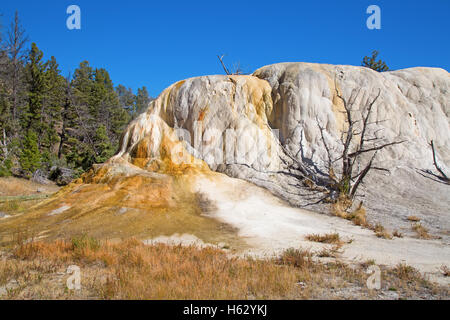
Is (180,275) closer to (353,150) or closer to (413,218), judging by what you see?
(413,218)

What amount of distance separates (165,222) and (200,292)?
548 centimetres

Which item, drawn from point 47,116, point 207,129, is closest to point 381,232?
point 207,129

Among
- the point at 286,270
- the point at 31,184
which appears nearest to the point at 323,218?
the point at 286,270

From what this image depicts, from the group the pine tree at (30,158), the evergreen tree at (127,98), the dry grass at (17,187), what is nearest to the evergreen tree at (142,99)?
the evergreen tree at (127,98)

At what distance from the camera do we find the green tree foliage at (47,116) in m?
26.1

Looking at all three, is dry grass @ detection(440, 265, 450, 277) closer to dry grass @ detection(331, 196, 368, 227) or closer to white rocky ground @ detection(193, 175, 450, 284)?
white rocky ground @ detection(193, 175, 450, 284)

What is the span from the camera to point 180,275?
539 cm

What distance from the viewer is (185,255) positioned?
22.0ft

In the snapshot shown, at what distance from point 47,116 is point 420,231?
34.7 m

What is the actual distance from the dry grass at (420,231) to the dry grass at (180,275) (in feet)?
13.5

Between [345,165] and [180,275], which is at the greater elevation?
[345,165]

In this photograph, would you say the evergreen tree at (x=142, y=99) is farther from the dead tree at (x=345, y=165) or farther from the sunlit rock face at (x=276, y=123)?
the dead tree at (x=345, y=165)

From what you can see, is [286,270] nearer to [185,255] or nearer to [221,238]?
[185,255]
